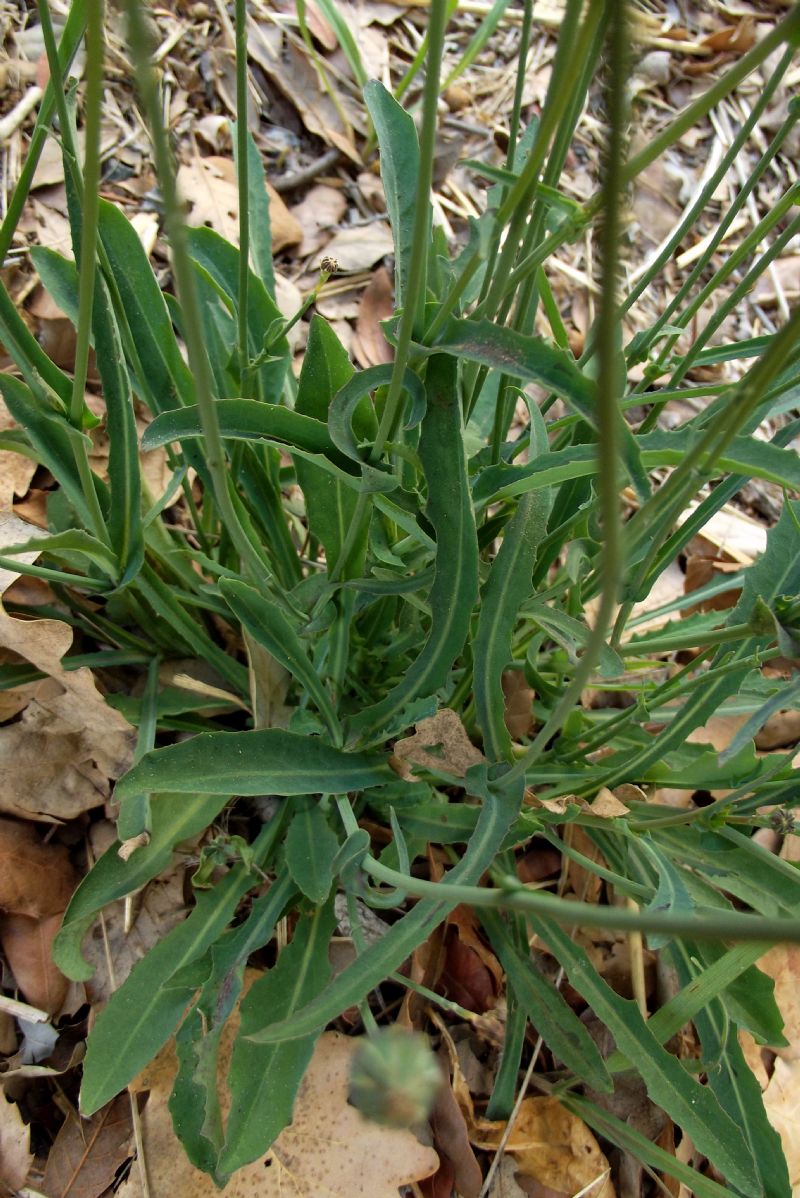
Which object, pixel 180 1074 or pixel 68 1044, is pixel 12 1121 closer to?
pixel 68 1044

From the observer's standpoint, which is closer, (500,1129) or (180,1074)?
(180,1074)

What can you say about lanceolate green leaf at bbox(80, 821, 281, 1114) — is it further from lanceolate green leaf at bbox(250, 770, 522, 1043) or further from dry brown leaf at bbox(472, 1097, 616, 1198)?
dry brown leaf at bbox(472, 1097, 616, 1198)

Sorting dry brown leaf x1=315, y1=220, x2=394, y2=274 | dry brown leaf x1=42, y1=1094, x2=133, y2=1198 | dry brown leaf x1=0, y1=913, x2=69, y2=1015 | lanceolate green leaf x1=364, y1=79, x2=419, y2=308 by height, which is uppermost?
lanceolate green leaf x1=364, y1=79, x2=419, y2=308

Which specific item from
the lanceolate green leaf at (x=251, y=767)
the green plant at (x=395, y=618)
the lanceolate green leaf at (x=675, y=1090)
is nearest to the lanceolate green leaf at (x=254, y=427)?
the green plant at (x=395, y=618)

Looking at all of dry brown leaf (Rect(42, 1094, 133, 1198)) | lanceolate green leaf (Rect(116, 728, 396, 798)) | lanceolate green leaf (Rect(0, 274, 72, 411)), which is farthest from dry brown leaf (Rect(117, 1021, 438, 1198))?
lanceolate green leaf (Rect(0, 274, 72, 411))

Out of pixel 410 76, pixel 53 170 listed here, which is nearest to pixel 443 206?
pixel 410 76

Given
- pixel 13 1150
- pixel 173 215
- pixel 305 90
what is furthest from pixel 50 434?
pixel 305 90
